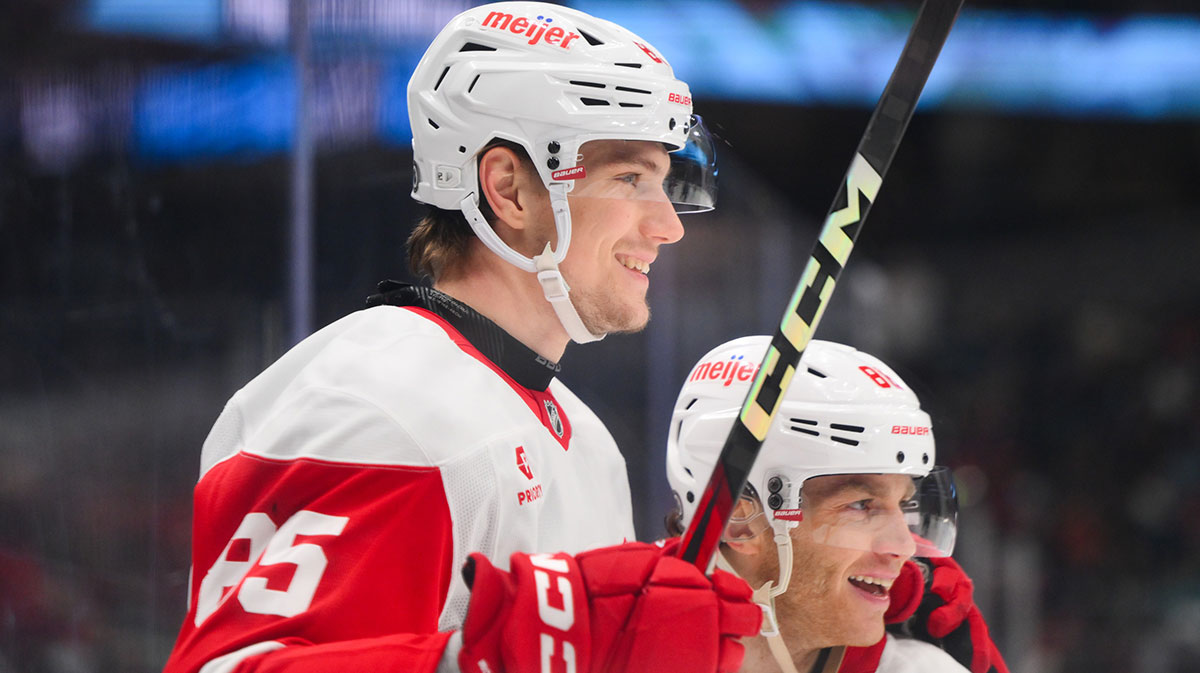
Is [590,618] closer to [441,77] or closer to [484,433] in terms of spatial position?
[484,433]

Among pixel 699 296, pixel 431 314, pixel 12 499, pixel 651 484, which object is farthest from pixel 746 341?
pixel 12 499

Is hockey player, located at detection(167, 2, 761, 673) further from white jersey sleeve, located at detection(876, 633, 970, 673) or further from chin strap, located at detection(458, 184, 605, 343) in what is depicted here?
white jersey sleeve, located at detection(876, 633, 970, 673)

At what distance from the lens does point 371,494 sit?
1061 millimetres

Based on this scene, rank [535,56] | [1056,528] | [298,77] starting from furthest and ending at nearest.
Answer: [1056,528]
[298,77]
[535,56]

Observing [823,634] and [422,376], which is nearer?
[422,376]

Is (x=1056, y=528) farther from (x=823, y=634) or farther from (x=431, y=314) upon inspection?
(x=431, y=314)

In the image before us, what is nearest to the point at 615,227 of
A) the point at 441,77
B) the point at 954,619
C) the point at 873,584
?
the point at 441,77

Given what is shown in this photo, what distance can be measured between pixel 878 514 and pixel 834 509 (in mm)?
54

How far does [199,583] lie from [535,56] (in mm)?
666

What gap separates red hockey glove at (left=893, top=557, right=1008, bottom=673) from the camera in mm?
1529

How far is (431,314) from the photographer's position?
4.17ft

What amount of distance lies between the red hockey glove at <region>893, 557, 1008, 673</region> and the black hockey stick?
0.61m

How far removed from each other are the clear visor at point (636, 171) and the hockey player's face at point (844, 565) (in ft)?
1.38

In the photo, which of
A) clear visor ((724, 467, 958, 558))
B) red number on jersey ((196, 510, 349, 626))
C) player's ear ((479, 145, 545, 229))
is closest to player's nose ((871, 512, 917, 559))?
clear visor ((724, 467, 958, 558))
